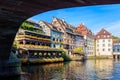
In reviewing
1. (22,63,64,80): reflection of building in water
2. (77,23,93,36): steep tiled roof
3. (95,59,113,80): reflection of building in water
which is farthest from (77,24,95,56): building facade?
(22,63,64,80): reflection of building in water

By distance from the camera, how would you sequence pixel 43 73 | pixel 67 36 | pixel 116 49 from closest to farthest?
pixel 43 73 < pixel 67 36 < pixel 116 49

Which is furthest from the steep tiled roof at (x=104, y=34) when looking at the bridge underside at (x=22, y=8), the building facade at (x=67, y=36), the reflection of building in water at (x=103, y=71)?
the bridge underside at (x=22, y=8)

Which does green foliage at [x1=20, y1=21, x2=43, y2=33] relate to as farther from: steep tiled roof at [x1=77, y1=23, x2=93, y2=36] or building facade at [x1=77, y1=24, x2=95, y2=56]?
steep tiled roof at [x1=77, y1=23, x2=93, y2=36]

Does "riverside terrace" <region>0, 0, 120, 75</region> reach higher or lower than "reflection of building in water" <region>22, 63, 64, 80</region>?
higher

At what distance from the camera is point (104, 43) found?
147125mm

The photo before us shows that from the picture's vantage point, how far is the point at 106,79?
3200 cm

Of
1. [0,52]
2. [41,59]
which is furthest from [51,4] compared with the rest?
[41,59]

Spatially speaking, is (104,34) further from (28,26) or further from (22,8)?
(22,8)

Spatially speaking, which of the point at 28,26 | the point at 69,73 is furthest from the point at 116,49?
the point at 69,73

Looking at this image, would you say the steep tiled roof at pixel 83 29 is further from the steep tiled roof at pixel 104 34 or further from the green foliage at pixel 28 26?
the green foliage at pixel 28 26

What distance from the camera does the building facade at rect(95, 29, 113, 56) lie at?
145 metres

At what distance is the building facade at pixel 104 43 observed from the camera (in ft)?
475

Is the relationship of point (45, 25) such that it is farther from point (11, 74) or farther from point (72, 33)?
point (11, 74)

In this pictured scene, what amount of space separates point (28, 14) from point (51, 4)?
4.41 metres
